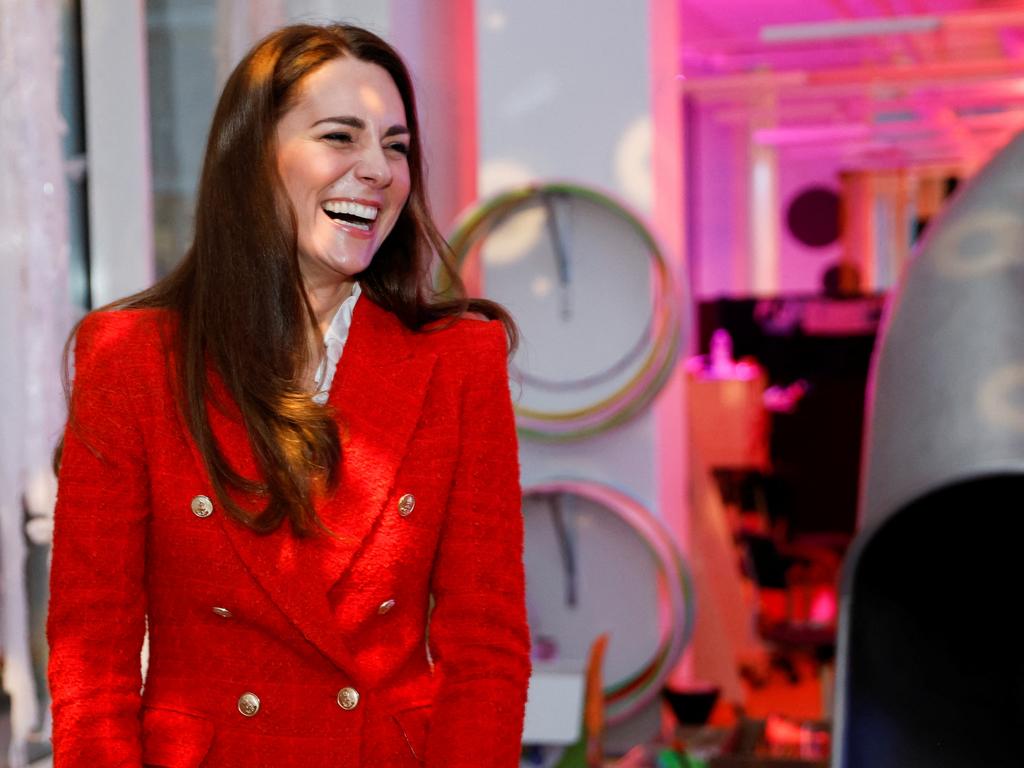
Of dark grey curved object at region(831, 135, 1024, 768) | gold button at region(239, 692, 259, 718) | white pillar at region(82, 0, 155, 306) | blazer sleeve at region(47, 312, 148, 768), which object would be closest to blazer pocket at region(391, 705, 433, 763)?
gold button at region(239, 692, 259, 718)

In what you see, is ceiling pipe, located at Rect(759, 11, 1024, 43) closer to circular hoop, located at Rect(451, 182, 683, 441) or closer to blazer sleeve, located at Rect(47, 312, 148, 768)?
circular hoop, located at Rect(451, 182, 683, 441)

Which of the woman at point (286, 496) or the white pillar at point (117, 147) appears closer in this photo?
the woman at point (286, 496)

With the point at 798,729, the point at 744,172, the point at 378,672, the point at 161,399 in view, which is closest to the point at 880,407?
the point at 378,672

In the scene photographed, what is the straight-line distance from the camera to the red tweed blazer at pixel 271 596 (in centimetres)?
122

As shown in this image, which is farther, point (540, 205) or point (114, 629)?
point (540, 205)

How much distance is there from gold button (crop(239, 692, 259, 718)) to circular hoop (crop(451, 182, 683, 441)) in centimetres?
181

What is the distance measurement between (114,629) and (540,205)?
6.81 ft

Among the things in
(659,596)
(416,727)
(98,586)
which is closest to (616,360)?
(659,596)

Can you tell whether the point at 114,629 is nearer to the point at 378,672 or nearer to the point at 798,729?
the point at 378,672

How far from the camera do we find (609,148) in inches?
127

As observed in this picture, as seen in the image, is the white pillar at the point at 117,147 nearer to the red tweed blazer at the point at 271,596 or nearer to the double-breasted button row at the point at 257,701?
the red tweed blazer at the point at 271,596

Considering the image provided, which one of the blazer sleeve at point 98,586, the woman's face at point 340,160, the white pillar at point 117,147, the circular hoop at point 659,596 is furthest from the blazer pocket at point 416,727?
the circular hoop at point 659,596

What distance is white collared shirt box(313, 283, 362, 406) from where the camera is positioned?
136 centimetres

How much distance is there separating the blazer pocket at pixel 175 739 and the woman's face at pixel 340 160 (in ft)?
1.41
